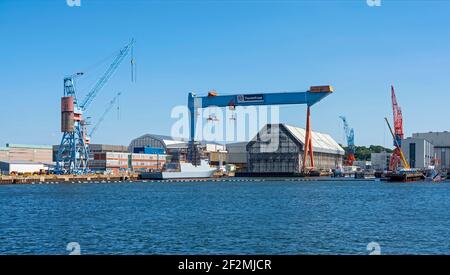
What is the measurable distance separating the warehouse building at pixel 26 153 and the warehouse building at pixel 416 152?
74046mm

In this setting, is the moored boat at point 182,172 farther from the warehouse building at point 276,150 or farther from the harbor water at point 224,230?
the harbor water at point 224,230

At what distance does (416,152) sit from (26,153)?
7997cm

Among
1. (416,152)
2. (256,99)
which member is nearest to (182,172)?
(256,99)

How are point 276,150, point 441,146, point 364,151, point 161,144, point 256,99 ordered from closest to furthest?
point 256,99, point 276,150, point 161,144, point 441,146, point 364,151

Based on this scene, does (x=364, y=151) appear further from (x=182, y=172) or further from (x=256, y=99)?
(x=256, y=99)

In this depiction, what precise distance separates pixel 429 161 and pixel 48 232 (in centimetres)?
11116

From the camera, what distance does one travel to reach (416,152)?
111812mm

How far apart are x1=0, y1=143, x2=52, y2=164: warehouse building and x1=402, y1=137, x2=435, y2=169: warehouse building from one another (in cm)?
7405

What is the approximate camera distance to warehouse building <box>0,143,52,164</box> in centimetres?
10064

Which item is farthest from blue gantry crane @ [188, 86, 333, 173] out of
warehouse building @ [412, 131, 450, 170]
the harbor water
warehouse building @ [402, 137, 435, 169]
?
warehouse building @ [412, 131, 450, 170]

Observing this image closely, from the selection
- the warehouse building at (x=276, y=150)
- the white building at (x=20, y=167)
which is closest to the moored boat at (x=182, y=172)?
the warehouse building at (x=276, y=150)
